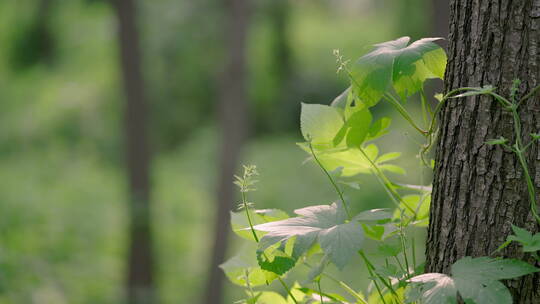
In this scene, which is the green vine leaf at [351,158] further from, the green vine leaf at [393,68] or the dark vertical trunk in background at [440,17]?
the dark vertical trunk in background at [440,17]

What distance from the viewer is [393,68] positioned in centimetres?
87

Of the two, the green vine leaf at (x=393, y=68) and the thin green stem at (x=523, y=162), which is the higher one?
the green vine leaf at (x=393, y=68)

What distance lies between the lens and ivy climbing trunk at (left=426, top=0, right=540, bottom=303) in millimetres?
813

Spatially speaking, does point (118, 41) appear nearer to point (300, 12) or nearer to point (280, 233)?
point (280, 233)

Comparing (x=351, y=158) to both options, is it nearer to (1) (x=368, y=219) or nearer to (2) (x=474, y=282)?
(1) (x=368, y=219)

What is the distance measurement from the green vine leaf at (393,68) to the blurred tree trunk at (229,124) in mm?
4533

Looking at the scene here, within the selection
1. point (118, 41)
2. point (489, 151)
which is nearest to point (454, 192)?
point (489, 151)

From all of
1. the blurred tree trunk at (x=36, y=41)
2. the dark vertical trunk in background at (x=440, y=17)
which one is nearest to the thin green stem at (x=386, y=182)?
the dark vertical trunk in background at (x=440, y=17)

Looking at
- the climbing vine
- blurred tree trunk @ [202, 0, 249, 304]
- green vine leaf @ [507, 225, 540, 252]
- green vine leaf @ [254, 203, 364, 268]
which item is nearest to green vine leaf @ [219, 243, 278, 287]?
the climbing vine

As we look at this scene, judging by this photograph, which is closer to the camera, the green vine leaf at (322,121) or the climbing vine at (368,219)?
the climbing vine at (368,219)

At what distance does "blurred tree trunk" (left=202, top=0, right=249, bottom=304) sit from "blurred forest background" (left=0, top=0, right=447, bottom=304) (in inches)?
0.5

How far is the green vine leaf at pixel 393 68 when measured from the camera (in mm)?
863

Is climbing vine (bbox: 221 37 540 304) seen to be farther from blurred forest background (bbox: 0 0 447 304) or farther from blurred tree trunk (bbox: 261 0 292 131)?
blurred tree trunk (bbox: 261 0 292 131)

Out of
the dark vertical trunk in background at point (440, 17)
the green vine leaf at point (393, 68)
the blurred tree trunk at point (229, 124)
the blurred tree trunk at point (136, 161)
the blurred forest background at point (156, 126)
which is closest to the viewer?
the green vine leaf at point (393, 68)
